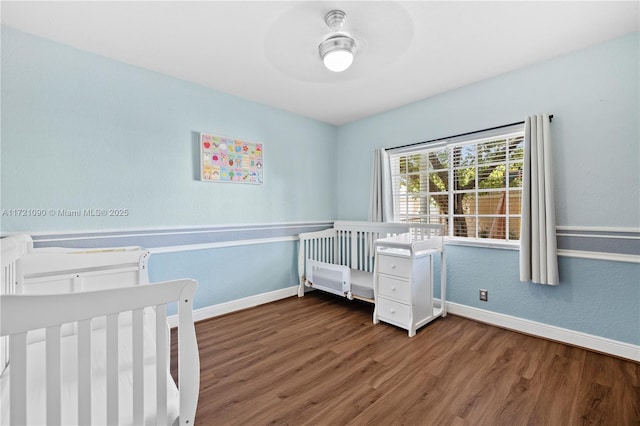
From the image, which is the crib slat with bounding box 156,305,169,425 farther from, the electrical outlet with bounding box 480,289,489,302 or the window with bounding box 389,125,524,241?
the window with bounding box 389,125,524,241

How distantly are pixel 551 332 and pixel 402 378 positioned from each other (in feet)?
4.77

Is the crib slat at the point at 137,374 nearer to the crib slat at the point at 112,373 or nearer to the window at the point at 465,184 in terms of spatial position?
the crib slat at the point at 112,373

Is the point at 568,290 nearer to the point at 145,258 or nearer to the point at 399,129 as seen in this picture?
the point at 399,129

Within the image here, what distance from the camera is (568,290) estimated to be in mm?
2197

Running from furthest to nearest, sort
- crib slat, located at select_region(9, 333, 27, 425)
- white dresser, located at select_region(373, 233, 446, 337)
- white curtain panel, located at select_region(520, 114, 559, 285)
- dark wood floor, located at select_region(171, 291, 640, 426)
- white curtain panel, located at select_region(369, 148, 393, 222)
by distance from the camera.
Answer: white curtain panel, located at select_region(369, 148, 393, 222) → white dresser, located at select_region(373, 233, 446, 337) → white curtain panel, located at select_region(520, 114, 559, 285) → dark wood floor, located at select_region(171, 291, 640, 426) → crib slat, located at select_region(9, 333, 27, 425)

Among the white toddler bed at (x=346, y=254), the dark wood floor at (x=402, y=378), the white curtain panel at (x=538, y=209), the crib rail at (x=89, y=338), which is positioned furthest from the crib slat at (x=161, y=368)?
the white curtain panel at (x=538, y=209)

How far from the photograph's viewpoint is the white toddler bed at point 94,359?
2.25 ft

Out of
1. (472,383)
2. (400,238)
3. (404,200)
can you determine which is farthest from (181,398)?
(404,200)

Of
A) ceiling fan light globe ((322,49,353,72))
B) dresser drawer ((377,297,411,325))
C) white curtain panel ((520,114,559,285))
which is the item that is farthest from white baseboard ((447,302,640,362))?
ceiling fan light globe ((322,49,353,72))

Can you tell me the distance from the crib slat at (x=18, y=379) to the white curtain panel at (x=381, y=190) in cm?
298

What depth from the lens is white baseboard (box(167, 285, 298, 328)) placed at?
2643 mm

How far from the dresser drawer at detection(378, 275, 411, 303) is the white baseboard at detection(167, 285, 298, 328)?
1.24 m

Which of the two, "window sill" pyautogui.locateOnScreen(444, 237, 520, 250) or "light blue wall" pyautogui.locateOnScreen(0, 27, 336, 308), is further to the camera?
"window sill" pyautogui.locateOnScreen(444, 237, 520, 250)

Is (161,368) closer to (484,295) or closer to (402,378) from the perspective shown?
(402,378)
